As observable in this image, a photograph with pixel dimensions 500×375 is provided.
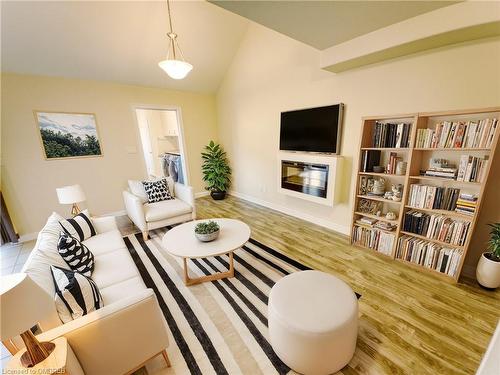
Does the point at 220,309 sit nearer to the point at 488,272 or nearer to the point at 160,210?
the point at 160,210

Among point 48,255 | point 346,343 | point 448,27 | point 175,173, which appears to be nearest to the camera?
point 346,343

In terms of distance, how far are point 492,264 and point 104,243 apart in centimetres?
372

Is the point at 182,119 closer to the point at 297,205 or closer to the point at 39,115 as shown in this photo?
the point at 39,115

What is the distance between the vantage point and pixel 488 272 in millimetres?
Answer: 1859

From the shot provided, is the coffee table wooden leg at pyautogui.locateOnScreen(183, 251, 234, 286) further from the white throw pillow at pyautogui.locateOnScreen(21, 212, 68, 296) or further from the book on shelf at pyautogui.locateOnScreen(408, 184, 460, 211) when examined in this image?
the book on shelf at pyautogui.locateOnScreen(408, 184, 460, 211)

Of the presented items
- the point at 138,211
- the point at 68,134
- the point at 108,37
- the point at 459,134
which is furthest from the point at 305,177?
the point at 68,134

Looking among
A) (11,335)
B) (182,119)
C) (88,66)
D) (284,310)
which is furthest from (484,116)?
(88,66)

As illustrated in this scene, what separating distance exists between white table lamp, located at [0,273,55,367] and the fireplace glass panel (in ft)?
9.90

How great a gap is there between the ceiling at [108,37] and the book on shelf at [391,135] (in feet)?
9.80

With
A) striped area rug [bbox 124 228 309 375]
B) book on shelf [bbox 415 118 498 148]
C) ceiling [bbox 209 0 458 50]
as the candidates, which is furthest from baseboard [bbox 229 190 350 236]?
ceiling [bbox 209 0 458 50]

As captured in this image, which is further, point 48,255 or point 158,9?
point 158,9

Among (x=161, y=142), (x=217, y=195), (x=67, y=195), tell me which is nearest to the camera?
(x=67, y=195)

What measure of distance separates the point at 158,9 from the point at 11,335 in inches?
144

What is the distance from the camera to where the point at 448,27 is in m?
1.69
